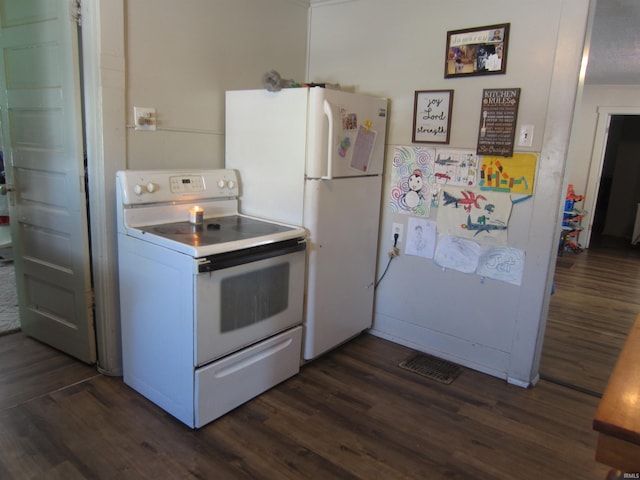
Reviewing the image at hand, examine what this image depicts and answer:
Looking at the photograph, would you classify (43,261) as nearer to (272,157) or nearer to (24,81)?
(24,81)

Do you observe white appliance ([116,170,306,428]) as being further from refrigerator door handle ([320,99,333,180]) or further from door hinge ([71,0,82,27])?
→ door hinge ([71,0,82,27])

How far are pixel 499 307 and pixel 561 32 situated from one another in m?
1.53

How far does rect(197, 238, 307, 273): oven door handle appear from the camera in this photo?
190cm

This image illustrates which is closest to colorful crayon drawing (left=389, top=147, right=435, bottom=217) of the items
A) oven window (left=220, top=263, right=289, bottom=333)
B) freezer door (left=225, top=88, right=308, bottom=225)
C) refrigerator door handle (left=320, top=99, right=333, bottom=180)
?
refrigerator door handle (left=320, top=99, right=333, bottom=180)

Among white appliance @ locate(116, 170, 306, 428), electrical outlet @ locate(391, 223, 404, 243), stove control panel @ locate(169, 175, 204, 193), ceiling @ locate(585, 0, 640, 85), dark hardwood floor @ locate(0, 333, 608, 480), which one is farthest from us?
ceiling @ locate(585, 0, 640, 85)

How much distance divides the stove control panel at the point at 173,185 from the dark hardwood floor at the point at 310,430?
1.04 metres

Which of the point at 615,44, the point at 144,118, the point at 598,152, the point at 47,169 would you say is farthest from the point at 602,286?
the point at 47,169

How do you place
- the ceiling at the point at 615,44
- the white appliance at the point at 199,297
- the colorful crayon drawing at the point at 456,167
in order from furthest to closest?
the ceiling at the point at 615,44 < the colorful crayon drawing at the point at 456,167 < the white appliance at the point at 199,297

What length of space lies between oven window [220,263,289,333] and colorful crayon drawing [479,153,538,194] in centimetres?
128

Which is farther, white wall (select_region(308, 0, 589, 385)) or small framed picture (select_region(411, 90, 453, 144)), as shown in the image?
small framed picture (select_region(411, 90, 453, 144))

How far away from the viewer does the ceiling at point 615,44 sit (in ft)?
10.6

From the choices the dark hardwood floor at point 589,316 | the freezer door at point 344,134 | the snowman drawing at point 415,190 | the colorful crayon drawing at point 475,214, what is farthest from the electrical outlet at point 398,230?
the dark hardwood floor at point 589,316

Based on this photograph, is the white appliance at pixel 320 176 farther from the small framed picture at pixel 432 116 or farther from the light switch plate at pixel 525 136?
the light switch plate at pixel 525 136

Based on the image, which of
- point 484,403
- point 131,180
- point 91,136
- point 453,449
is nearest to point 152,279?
point 131,180
